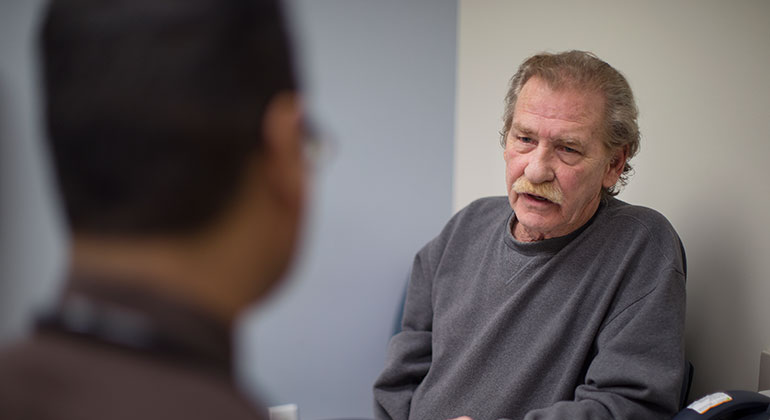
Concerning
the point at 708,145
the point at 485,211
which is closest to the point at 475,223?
the point at 485,211

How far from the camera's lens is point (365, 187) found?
1.80 meters

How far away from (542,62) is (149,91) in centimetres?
100

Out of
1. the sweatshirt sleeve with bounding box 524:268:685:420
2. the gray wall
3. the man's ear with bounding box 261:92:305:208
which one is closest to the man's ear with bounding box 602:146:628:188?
the sweatshirt sleeve with bounding box 524:268:685:420

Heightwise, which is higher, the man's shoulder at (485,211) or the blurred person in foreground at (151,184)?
the blurred person in foreground at (151,184)

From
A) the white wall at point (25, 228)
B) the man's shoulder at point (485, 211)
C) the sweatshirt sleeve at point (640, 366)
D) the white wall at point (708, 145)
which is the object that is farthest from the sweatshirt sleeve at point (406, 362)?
the white wall at point (25, 228)

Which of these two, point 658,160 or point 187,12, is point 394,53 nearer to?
point 658,160

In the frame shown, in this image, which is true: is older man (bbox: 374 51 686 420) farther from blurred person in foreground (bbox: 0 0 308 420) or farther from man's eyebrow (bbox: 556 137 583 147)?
blurred person in foreground (bbox: 0 0 308 420)

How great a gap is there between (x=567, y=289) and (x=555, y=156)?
0.83 ft

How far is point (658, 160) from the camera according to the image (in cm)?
144

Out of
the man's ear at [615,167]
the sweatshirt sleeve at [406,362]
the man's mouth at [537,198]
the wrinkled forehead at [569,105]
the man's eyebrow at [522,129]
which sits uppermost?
the wrinkled forehead at [569,105]

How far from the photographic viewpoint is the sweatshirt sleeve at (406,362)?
4.43ft

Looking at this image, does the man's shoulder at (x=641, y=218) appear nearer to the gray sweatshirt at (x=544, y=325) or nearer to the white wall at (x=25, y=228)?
the gray sweatshirt at (x=544, y=325)

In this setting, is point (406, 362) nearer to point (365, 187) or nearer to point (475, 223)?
point (475, 223)

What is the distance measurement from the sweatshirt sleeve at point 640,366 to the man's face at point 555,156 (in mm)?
209
